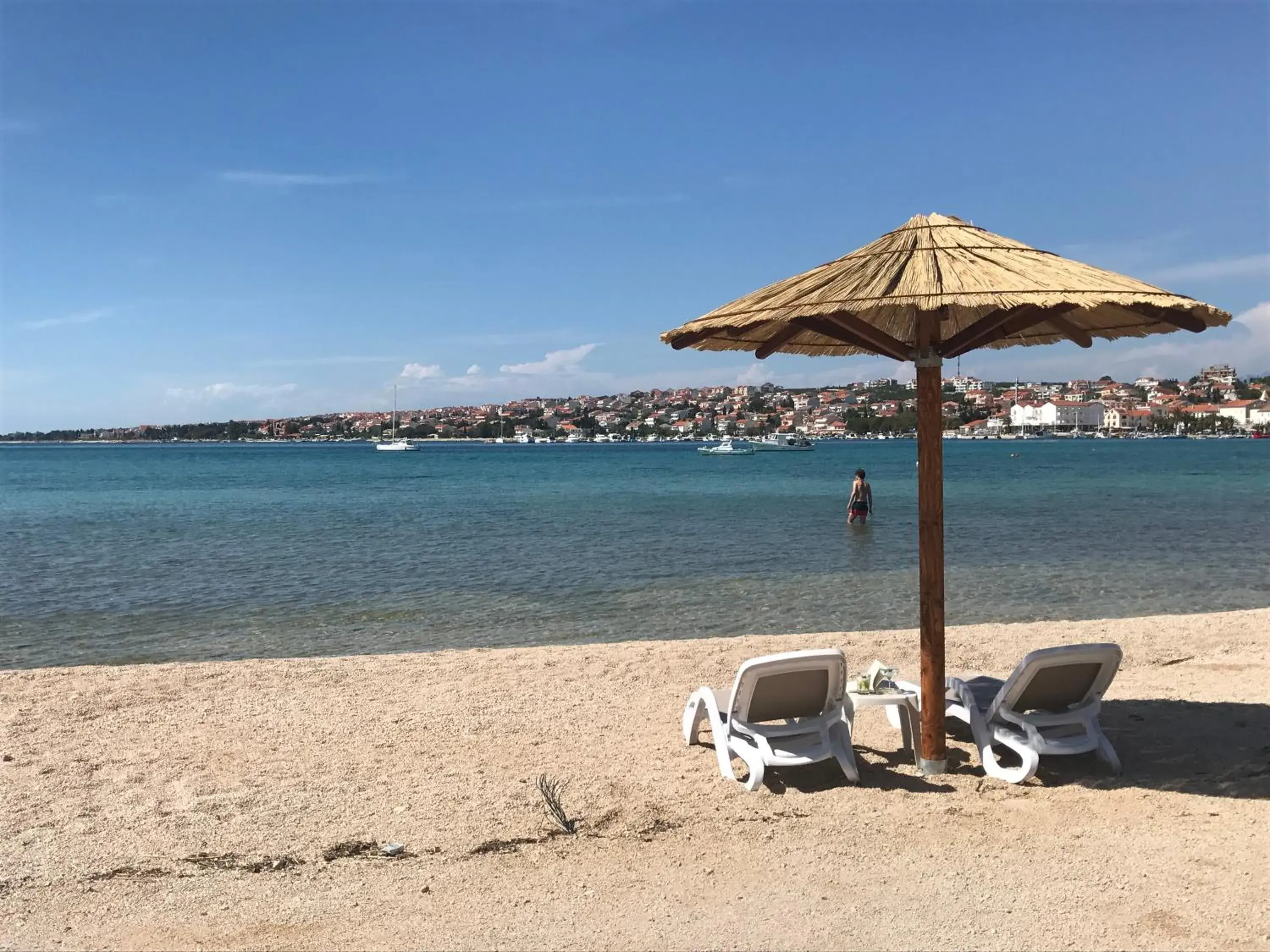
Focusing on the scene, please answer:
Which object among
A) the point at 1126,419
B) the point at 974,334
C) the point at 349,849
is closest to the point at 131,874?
Result: the point at 349,849

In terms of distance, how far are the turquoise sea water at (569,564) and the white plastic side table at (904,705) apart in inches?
235

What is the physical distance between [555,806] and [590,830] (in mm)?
212

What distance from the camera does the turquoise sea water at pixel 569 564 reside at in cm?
1263

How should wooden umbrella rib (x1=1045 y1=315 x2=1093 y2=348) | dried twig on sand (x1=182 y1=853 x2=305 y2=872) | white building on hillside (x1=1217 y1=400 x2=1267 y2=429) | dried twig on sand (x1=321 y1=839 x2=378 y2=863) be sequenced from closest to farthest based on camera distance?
dried twig on sand (x1=182 y1=853 x2=305 y2=872)
dried twig on sand (x1=321 y1=839 x2=378 y2=863)
wooden umbrella rib (x1=1045 y1=315 x2=1093 y2=348)
white building on hillside (x1=1217 y1=400 x2=1267 y2=429)

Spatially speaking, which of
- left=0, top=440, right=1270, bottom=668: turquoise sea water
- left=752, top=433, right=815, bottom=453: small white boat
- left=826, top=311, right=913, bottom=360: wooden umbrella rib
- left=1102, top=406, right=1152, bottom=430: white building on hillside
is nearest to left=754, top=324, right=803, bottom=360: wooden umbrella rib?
left=826, top=311, right=913, bottom=360: wooden umbrella rib

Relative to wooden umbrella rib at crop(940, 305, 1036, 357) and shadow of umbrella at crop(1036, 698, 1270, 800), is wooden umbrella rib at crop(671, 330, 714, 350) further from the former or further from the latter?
shadow of umbrella at crop(1036, 698, 1270, 800)

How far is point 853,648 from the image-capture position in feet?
31.6

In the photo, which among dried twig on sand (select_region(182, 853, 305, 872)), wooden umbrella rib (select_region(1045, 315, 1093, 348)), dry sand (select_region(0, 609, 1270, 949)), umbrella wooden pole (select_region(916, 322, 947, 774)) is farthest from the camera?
wooden umbrella rib (select_region(1045, 315, 1093, 348))

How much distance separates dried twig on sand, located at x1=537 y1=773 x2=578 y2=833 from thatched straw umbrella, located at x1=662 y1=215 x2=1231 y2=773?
205 centimetres

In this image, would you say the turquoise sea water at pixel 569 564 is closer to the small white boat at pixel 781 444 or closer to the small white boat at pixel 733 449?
the small white boat at pixel 733 449

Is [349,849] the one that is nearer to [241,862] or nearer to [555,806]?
[241,862]

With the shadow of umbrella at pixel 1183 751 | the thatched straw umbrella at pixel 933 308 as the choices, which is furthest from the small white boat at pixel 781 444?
the thatched straw umbrella at pixel 933 308

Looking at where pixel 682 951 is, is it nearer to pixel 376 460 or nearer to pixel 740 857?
pixel 740 857

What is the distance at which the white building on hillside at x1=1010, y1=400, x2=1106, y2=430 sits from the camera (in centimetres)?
19175
